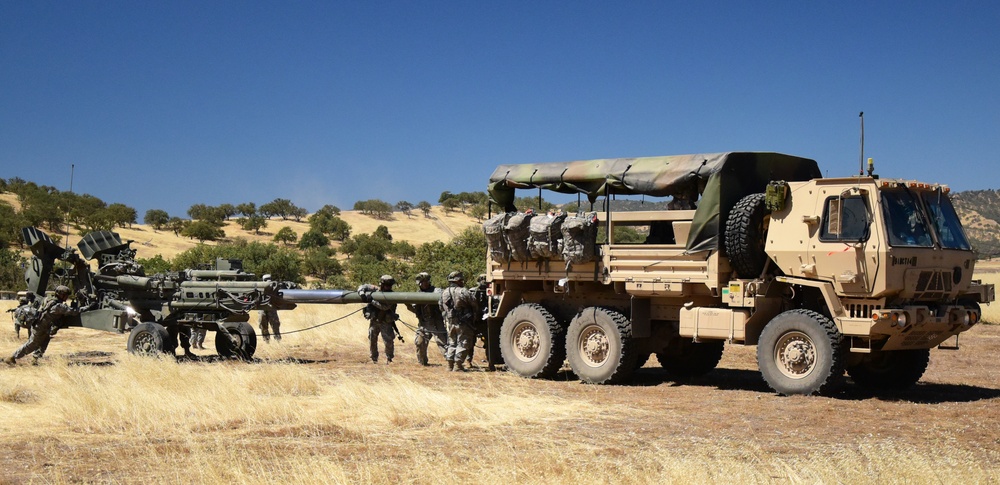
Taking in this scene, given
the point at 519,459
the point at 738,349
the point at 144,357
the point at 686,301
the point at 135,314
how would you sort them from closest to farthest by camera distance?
the point at 519,459, the point at 686,301, the point at 144,357, the point at 135,314, the point at 738,349

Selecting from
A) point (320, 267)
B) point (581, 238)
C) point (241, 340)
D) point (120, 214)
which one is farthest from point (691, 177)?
point (120, 214)

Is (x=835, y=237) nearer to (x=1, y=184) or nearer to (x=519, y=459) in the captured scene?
(x=519, y=459)

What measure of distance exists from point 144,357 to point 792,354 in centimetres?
1011

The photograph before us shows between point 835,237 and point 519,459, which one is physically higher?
point 835,237

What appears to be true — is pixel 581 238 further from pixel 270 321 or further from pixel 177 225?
pixel 177 225

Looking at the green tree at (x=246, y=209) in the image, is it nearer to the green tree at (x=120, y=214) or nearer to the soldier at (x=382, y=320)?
the green tree at (x=120, y=214)

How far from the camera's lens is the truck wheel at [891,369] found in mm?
14367

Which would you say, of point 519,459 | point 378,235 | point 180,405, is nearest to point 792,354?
point 519,459

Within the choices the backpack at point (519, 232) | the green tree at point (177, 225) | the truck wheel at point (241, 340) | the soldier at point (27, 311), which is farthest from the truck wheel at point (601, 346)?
the green tree at point (177, 225)

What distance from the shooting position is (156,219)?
8162cm

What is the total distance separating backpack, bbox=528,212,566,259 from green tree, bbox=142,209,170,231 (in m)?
69.5

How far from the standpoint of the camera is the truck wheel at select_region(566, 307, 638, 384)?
15258 millimetres

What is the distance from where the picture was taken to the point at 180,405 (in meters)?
12.0

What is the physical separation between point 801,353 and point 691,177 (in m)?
2.91
